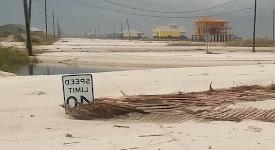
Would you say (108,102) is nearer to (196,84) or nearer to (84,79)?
(84,79)

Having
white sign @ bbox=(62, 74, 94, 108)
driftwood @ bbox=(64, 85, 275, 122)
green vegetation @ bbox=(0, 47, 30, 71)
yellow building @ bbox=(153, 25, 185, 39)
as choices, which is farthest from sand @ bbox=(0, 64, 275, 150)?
yellow building @ bbox=(153, 25, 185, 39)

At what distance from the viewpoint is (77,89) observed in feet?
33.9

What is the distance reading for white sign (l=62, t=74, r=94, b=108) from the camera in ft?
33.7

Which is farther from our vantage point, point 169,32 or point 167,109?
point 169,32

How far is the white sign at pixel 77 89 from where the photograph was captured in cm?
1027

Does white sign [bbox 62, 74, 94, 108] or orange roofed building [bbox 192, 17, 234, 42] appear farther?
orange roofed building [bbox 192, 17, 234, 42]

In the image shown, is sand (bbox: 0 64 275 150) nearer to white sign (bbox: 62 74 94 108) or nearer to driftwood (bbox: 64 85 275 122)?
driftwood (bbox: 64 85 275 122)

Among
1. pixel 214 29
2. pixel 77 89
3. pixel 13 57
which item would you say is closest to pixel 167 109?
pixel 77 89

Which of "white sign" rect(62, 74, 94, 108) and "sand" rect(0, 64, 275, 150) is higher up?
"white sign" rect(62, 74, 94, 108)

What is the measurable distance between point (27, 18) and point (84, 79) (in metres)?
36.5

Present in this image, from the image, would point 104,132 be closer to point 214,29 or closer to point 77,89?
point 77,89

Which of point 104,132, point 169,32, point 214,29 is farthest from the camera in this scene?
point 169,32

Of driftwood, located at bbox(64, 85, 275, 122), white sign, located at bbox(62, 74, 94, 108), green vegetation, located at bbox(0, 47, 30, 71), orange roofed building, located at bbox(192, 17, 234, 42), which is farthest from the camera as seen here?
orange roofed building, located at bbox(192, 17, 234, 42)

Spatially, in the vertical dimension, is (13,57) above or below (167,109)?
below
